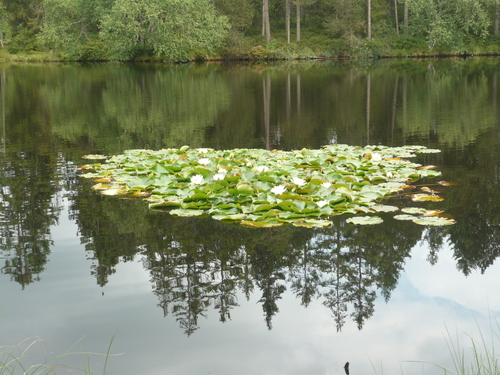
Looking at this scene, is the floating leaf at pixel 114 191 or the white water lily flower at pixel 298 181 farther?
the floating leaf at pixel 114 191

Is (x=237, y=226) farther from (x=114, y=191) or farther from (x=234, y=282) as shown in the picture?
(x=114, y=191)

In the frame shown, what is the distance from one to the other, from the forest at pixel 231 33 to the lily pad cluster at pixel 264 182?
3366 centimetres

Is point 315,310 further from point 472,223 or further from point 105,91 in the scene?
point 105,91

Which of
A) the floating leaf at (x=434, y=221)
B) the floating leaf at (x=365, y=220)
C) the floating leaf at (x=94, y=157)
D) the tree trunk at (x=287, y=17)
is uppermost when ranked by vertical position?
the tree trunk at (x=287, y=17)

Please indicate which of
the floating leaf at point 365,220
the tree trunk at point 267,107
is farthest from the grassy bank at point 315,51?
the floating leaf at point 365,220

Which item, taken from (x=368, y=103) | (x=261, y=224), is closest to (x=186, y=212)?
(x=261, y=224)

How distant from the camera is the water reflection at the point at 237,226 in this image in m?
4.77

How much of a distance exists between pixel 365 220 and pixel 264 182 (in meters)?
1.46

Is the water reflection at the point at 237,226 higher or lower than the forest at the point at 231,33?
lower

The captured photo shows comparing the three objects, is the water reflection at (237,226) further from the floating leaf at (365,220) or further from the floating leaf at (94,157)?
the floating leaf at (94,157)

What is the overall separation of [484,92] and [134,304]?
18.2 metres

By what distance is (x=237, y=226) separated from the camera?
6137 millimetres

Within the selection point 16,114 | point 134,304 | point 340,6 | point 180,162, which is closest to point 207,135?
point 180,162

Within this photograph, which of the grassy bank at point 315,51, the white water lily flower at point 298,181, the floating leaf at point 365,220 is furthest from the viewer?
the grassy bank at point 315,51
